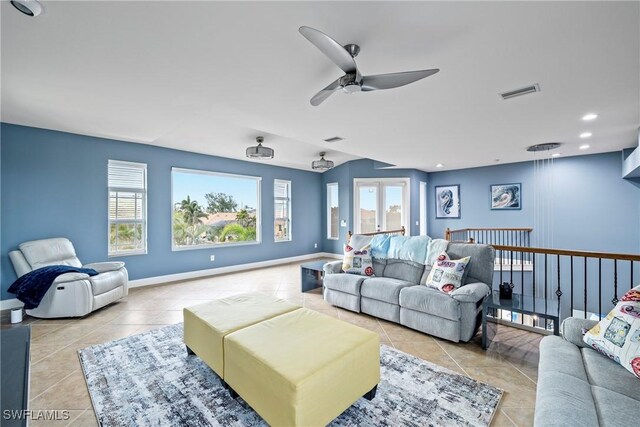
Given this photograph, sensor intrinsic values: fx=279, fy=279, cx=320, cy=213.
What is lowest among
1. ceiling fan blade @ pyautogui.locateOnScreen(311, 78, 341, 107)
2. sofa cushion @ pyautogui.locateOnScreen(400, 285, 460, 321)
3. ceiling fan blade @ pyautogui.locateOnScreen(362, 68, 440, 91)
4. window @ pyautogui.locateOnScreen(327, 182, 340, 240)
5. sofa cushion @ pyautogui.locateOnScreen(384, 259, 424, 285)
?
sofa cushion @ pyautogui.locateOnScreen(400, 285, 460, 321)

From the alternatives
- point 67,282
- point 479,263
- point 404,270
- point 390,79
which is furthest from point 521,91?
point 67,282

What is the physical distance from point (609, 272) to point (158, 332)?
8.14 metres

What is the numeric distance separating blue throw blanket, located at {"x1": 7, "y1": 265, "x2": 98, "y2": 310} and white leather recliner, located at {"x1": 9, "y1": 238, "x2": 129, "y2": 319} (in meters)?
0.07

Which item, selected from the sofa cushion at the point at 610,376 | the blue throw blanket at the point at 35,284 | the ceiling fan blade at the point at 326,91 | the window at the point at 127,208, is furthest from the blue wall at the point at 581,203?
the blue throw blanket at the point at 35,284

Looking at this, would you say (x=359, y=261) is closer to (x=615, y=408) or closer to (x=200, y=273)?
(x=615, y=408)

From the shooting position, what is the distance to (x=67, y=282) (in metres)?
3.56

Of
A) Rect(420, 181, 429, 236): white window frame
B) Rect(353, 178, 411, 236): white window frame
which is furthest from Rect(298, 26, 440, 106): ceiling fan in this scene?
Rect(420, 181, 429, 236): white window frame

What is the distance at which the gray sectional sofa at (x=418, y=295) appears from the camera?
285 cm

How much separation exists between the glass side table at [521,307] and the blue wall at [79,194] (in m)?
5.28

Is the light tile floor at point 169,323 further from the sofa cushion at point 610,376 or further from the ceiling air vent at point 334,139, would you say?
the ceiling air vent at point 334,139

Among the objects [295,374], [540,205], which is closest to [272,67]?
[295,374]

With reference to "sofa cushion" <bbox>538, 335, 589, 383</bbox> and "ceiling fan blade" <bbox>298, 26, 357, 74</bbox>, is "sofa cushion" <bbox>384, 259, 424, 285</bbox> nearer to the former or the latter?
"sofa cushion" <bbox>538, 335, 589, 383</bbox>

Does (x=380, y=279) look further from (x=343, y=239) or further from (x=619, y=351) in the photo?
(x=343, y=239)

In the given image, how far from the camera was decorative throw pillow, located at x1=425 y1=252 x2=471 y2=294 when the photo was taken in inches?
121
